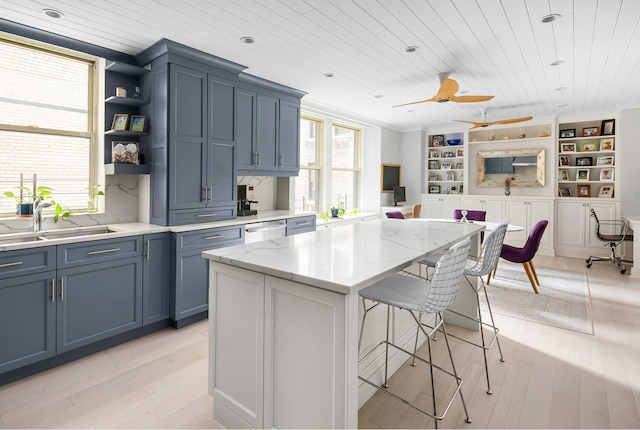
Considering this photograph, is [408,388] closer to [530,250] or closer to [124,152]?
[530,250]

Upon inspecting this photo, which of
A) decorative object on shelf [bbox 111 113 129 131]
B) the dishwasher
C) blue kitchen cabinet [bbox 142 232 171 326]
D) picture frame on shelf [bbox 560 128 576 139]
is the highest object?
picture frame on shelf [bbox 560 128 576 139]

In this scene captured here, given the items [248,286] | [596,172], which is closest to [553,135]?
[596,172]

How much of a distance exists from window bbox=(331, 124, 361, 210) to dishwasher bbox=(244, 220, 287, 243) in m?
2.31

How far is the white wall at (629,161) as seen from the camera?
5750mm

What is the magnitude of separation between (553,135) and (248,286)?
6940 millimetres

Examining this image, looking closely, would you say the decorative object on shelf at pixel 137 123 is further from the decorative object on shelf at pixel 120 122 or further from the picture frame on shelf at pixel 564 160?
the picture frame on shelf at pixel 564 160

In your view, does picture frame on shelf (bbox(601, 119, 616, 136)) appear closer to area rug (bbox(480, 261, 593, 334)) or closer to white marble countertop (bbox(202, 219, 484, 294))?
area rug (bbox(480, 261, 593, 334))

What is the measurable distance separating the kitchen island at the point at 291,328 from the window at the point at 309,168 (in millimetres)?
3552

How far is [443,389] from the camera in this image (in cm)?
228

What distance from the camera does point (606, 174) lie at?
6262 millimetres

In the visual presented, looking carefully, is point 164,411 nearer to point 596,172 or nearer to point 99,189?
point 99,189

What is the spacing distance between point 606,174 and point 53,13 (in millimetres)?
7782

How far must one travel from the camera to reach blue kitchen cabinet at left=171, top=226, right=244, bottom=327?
319cm

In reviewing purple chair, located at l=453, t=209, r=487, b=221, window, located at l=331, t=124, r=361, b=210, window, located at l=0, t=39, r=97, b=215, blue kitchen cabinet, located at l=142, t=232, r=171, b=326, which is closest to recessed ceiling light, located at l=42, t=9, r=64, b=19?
window, located at l=0, t=39, r=97, b=215
